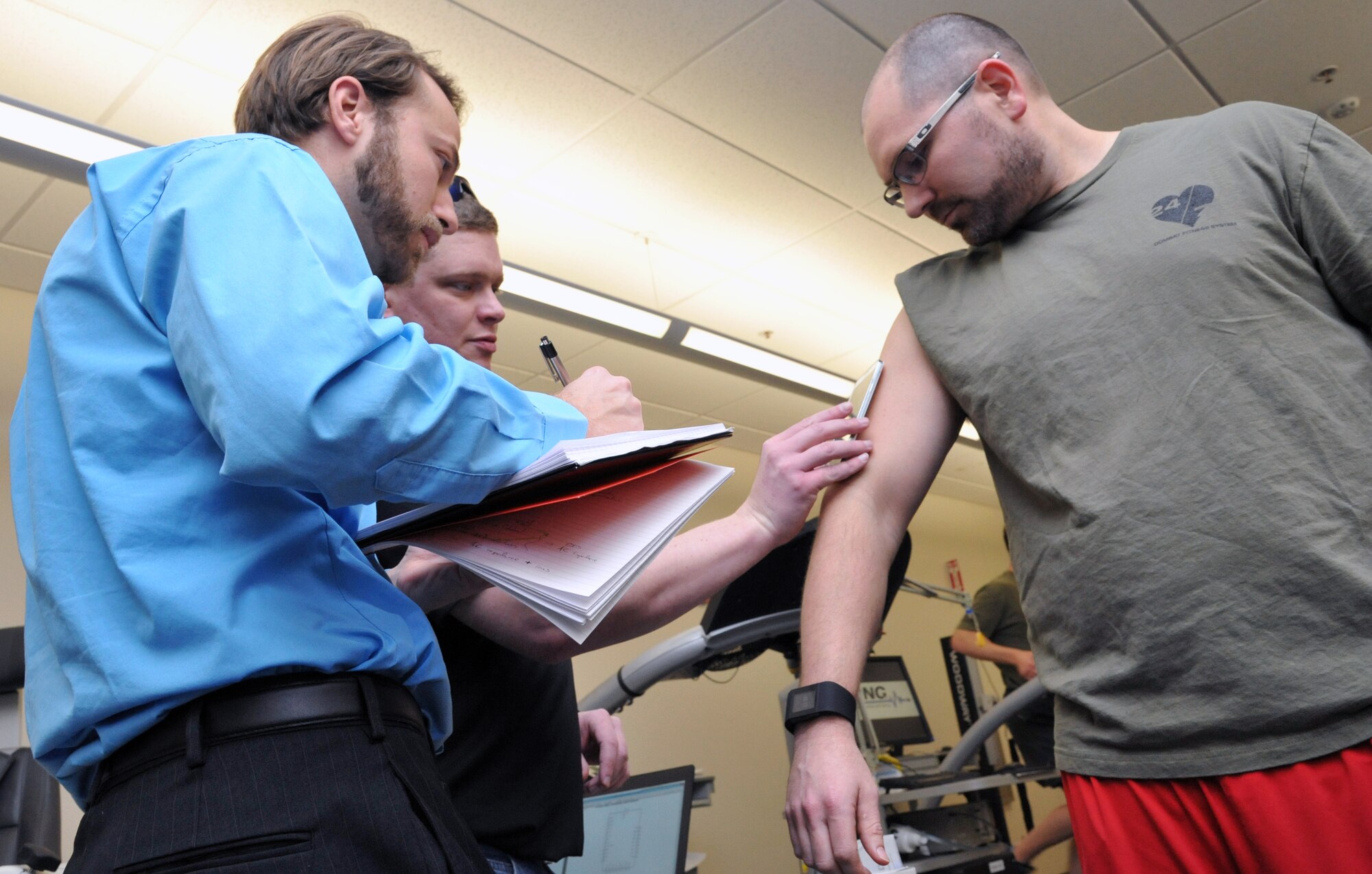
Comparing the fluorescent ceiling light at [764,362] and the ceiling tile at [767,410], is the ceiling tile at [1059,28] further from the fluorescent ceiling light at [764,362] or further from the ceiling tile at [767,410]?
the ceiling tile at [767,410]

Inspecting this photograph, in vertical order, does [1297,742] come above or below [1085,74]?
below

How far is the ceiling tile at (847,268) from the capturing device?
4.35 m

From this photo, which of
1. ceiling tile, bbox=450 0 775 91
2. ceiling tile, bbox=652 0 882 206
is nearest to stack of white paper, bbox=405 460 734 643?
ceiling tile, bbox=450 0 775 91

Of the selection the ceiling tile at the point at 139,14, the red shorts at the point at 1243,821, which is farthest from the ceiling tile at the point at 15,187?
the red shorts at the point at 1243,821

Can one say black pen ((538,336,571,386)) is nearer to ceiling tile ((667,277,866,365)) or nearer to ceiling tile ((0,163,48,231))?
ceiling tile ((0,163,48,231))

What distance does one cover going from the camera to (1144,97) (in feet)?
12.0

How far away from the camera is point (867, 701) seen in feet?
15.8

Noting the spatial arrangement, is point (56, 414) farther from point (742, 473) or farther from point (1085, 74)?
point (742, 473)

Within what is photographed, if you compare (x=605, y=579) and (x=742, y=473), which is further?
(x=742, y=473)

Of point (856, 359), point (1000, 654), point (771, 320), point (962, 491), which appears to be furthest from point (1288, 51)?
point (962, 491)

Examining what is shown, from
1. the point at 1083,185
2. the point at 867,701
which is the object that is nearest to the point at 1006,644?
the point at 867,701

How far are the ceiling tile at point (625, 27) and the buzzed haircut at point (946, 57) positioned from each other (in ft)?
5.44

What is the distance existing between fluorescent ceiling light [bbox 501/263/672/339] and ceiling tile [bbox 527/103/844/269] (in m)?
0.34

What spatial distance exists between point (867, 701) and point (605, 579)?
4371 mm
